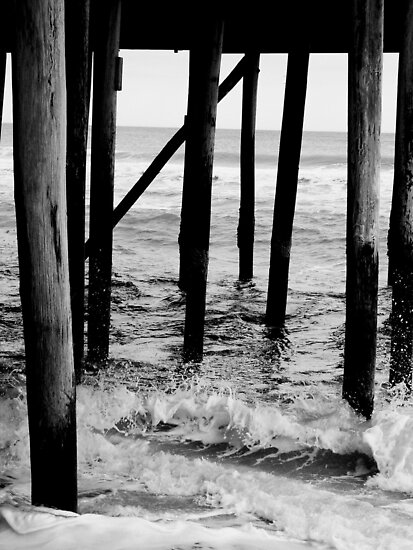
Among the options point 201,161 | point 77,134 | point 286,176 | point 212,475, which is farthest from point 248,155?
point 212,475

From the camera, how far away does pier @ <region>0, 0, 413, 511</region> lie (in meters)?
3.01

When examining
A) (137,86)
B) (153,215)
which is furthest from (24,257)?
(137,86)

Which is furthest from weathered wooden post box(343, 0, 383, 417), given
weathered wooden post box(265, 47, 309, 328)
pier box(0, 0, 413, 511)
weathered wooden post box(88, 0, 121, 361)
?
weathered wooden post box(265, 47, 309, 328)

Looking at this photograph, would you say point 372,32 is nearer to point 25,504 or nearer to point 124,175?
point 25,504

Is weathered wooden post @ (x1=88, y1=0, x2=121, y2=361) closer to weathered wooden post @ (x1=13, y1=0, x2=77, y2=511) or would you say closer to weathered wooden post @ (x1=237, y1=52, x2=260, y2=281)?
weathered wooden post @ (x1=13, y1=0, x2=77, y2=511)

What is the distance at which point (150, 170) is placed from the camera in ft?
23.7

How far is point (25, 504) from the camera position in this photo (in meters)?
3.51

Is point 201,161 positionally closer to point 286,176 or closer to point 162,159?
point 286,176

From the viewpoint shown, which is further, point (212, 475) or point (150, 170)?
point (150, 170)

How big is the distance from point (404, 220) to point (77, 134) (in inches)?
76.3

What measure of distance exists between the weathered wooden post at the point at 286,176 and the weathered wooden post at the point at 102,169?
1.54m

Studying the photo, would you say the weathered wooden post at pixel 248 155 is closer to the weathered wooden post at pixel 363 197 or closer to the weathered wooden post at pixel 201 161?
the weathered wooden post at pixel 201 161

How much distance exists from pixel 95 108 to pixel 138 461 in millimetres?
2322

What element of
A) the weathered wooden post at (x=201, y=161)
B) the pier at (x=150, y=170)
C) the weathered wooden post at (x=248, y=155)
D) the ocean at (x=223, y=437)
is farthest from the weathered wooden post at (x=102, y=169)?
the weathered wooden post at (x=248, y=155)
